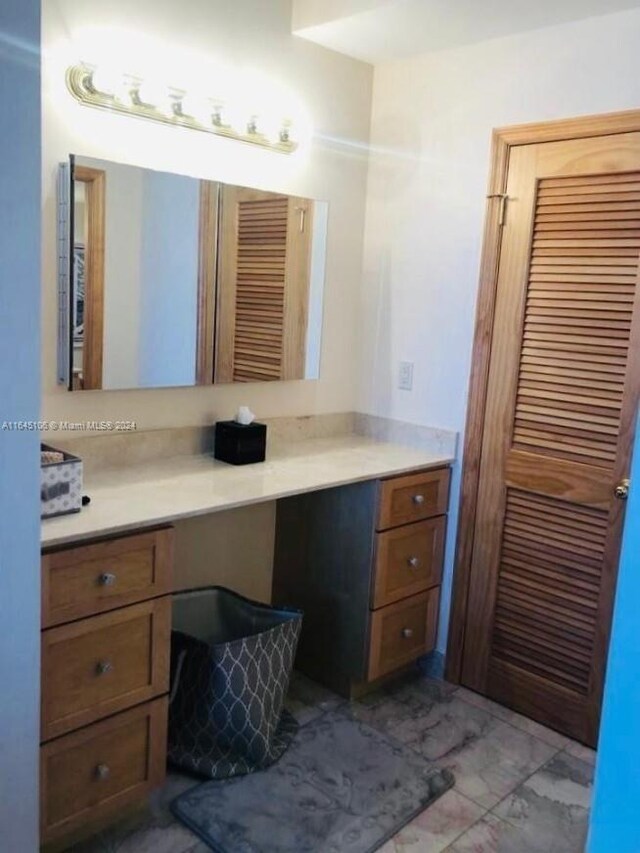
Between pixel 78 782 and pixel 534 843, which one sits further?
pixel 534 843

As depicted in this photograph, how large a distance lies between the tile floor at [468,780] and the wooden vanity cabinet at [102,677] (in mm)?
147

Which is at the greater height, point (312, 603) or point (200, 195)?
point (200, 195)

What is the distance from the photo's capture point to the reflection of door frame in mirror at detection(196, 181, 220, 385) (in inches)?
91.8

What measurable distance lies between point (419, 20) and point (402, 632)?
2.00m

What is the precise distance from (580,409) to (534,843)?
1.23 meters

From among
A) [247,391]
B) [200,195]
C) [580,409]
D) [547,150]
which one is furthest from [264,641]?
[547,150]

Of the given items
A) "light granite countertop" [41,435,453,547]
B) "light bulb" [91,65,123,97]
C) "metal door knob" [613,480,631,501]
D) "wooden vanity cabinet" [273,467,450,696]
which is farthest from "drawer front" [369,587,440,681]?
"light bulb" [91,65,123,97]

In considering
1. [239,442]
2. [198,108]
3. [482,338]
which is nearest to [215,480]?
[239,442]

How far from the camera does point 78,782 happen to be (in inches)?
68.8

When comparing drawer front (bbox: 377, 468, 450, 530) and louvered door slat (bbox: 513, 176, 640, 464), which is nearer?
louvered door slat (bbox: 513, 176, 640, 464)

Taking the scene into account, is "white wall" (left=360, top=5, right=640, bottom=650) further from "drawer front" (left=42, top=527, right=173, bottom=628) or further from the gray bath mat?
"drawer front" (left=42, top=527, right=173, bottom=628)

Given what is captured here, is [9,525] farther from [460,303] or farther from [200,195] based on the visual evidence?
[460,303]

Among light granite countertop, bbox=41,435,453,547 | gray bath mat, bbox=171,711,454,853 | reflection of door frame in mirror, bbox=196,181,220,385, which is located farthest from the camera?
reflection of door frame in mirror, bbox=196,181,220,385

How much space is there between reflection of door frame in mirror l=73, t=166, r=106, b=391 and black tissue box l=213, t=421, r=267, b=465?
0.44 meters
